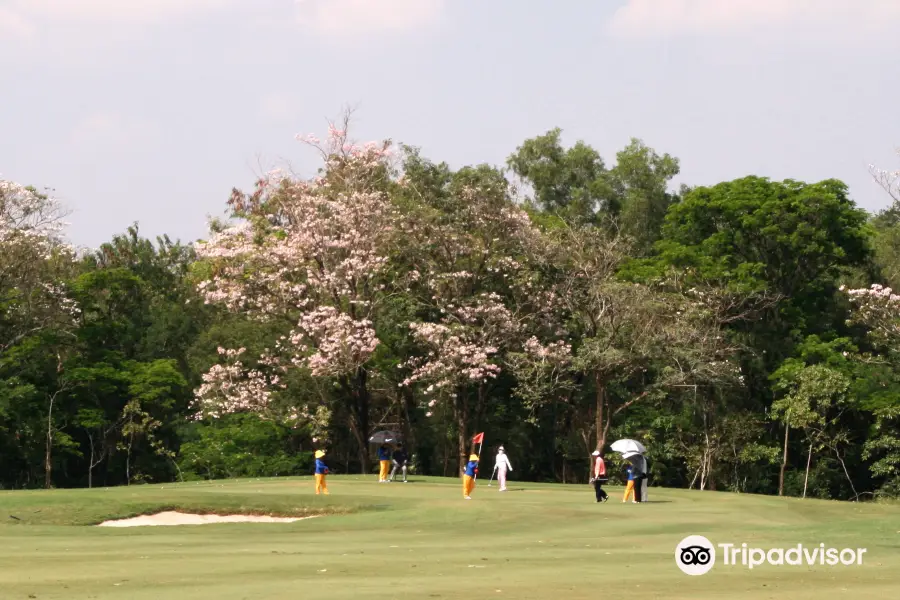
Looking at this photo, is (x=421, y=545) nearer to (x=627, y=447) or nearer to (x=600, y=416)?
(x=627, y=447)

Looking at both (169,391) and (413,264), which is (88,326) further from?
(413,264)

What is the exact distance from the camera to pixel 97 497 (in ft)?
111

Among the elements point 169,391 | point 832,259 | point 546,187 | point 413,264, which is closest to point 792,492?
point 832,259

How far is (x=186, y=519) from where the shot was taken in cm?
3341

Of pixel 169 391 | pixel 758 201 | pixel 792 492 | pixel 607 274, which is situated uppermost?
pixel 758 201

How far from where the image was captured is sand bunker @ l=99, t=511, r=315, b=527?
32219 mm

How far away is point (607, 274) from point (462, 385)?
27.8 feet

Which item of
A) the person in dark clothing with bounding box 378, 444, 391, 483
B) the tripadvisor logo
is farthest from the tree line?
the tripadvisor logo

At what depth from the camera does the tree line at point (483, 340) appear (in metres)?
56.0

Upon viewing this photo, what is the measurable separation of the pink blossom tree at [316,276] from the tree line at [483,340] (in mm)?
138

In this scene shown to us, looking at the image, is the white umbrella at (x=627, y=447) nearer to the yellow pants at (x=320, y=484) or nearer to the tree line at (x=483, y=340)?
the yellow pants at (x=320, y=484)

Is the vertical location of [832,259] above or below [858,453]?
above

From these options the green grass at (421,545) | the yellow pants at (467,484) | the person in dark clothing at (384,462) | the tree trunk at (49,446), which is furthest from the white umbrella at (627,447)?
the tree trunk at (49,446)

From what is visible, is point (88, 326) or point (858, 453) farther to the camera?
point (88, 326)
